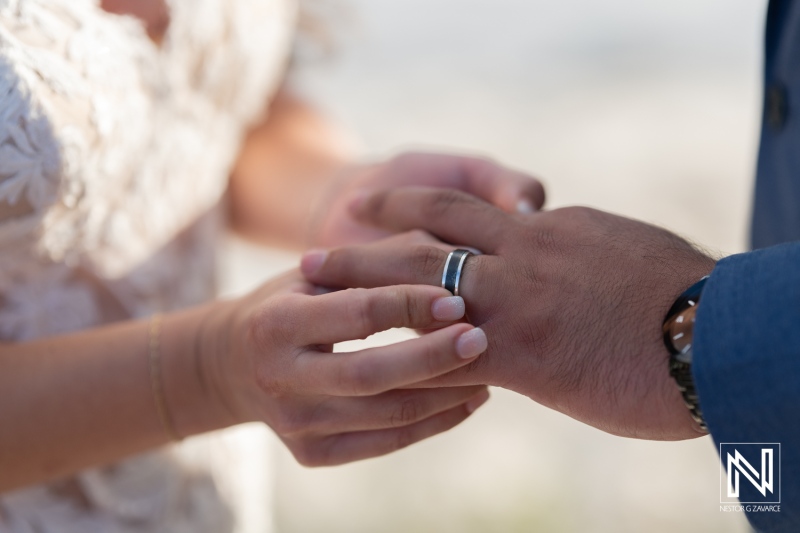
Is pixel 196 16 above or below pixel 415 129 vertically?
above

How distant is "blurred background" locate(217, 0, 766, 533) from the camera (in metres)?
2.64

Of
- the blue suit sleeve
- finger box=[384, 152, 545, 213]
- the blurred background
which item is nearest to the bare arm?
the blue suit sleeve

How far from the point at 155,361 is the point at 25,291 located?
243 millimetres

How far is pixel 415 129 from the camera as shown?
14.2 feet

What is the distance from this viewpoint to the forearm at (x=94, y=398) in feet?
3.41

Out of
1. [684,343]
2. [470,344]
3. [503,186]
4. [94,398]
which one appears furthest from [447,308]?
[94,398]

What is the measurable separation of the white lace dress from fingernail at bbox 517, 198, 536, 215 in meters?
0.61

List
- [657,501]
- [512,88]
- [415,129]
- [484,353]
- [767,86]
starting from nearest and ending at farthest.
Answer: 1. [484,353]
2. [767,86]
3. [657,501]
4. [415,129]
5. [512,88]

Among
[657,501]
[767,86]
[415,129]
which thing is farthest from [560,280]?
[415,129]

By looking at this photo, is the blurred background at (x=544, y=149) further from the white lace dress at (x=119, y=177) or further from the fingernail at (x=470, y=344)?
the fingernail at (x=470, y=344)

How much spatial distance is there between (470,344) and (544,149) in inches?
137

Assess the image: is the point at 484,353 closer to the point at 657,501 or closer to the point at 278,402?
the point at 278,402

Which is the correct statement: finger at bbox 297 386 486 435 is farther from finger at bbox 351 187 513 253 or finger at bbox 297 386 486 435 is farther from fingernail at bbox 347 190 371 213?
fingernail at bbox 347 190 371 213

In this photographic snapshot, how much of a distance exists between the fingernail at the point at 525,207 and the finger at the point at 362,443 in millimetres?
300
